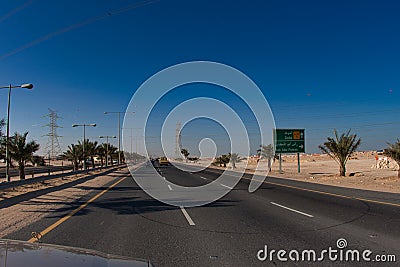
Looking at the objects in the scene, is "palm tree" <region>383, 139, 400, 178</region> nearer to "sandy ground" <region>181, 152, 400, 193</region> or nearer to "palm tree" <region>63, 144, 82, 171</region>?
"sandy ground" <region>181, 152, 400, 193</region>

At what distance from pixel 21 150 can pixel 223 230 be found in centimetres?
2488

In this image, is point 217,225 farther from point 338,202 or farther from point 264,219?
point 338,202

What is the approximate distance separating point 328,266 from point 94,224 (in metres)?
6.06

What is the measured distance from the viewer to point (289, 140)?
128 feet

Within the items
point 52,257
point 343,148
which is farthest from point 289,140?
point 52,257

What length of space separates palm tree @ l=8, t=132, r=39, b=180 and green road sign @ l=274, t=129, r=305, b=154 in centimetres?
2450

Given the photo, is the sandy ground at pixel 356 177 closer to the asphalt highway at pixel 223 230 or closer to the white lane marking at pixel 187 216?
the asphalt highway at pixel 223 230

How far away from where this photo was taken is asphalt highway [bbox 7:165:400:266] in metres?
6.26

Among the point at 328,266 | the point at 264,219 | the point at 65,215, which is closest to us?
the point at 328,266

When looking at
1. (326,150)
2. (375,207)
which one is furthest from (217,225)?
(326,150)

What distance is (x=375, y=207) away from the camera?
12055mm

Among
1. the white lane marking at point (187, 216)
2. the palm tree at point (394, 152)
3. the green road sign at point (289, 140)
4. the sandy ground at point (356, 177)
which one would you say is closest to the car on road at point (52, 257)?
the white lane marking at point (187, 216)

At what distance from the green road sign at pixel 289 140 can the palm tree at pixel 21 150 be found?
2450 cm

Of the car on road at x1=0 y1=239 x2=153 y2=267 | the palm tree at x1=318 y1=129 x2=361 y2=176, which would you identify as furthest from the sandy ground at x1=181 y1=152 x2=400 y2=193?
the car on road at x1=0 y1=239 x2=153 y2=267
